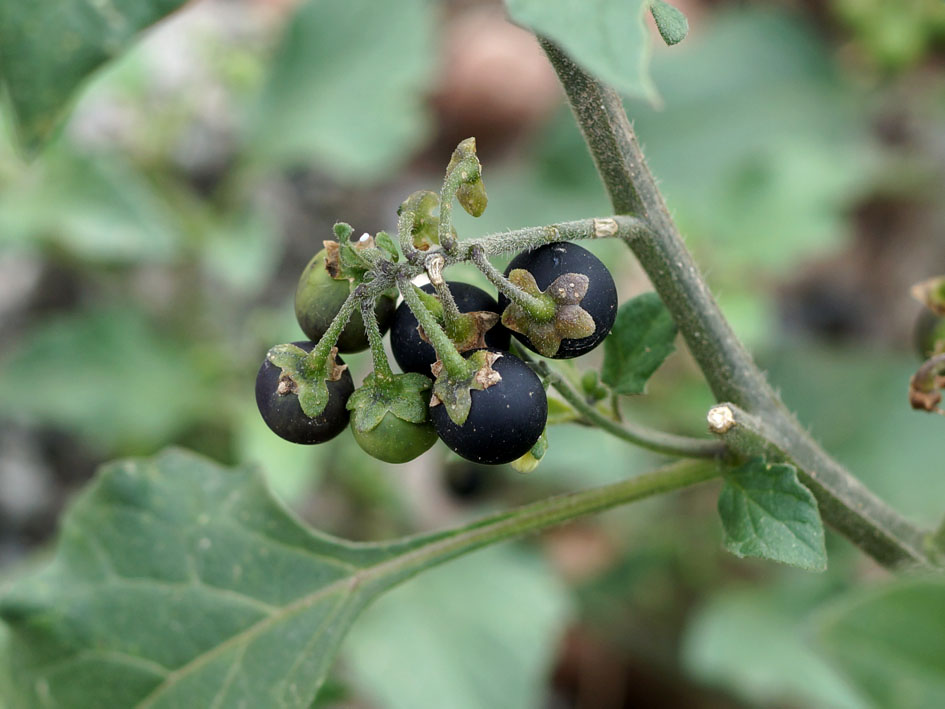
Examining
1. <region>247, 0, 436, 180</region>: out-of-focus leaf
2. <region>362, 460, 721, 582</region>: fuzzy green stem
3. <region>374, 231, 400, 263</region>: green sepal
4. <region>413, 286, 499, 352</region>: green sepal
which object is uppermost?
<region>374, 231, 400, 263</region>: green sepal

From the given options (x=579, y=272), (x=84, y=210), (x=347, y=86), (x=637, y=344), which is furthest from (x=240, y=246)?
(x=579, y=272)

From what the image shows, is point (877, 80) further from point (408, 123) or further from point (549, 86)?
point (408, 123)

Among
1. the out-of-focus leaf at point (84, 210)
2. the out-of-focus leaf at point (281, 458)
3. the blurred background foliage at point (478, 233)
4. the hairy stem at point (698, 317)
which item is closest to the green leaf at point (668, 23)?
the hairy stem at point (698, 317)

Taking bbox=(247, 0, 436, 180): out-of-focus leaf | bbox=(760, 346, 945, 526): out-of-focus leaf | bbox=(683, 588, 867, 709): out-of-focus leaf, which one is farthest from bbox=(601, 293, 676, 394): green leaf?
bbox=(247, 0, 436, 180): out-of-focus leaf

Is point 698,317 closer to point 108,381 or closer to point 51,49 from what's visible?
point 51,49

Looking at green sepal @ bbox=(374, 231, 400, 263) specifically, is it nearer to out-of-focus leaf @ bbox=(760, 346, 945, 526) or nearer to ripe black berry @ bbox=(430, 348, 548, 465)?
ripe black berry @ bbox=(430, 348, 548, 465)
